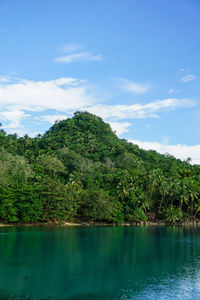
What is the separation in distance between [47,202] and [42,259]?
117 ft

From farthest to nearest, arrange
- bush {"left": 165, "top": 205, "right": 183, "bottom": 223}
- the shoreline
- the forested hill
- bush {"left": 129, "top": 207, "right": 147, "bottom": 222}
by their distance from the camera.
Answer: bush {"left": 165, "top": 205, "right": 183, "bottom": 223} < bush {"left": 129, "top": 207, "right": 147, "bottom": 222} < the forested hill < the shoreline

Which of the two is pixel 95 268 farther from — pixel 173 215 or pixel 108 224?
pixel 173 215

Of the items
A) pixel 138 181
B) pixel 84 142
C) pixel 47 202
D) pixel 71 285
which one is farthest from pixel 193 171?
pixel 71 285

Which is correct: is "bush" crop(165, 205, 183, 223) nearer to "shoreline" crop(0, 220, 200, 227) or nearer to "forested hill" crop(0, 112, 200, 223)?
"forested hill" crop(0, 112, 200, 223)

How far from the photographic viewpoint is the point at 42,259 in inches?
1414

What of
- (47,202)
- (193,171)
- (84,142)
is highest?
(84,142)

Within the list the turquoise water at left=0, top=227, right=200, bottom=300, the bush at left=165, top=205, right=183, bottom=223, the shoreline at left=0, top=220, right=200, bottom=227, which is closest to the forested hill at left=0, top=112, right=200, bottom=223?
the bush at left=165, top=205, right=183, bottom=223

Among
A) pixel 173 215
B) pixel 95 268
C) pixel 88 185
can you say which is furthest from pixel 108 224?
pixel 95 268

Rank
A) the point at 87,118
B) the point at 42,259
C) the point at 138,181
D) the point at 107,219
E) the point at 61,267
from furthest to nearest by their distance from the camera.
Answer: the point at 87,118 < the point at 138,181 < the point at 107,219 < the point at 42,259 < the point at 61,267

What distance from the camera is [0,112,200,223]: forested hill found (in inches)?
2761

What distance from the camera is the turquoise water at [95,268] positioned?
25.1 metres

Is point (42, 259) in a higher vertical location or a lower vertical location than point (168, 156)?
lower

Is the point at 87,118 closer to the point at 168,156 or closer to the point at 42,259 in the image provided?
the point at 168,156

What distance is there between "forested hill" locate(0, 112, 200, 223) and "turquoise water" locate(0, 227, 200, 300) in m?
17.1
